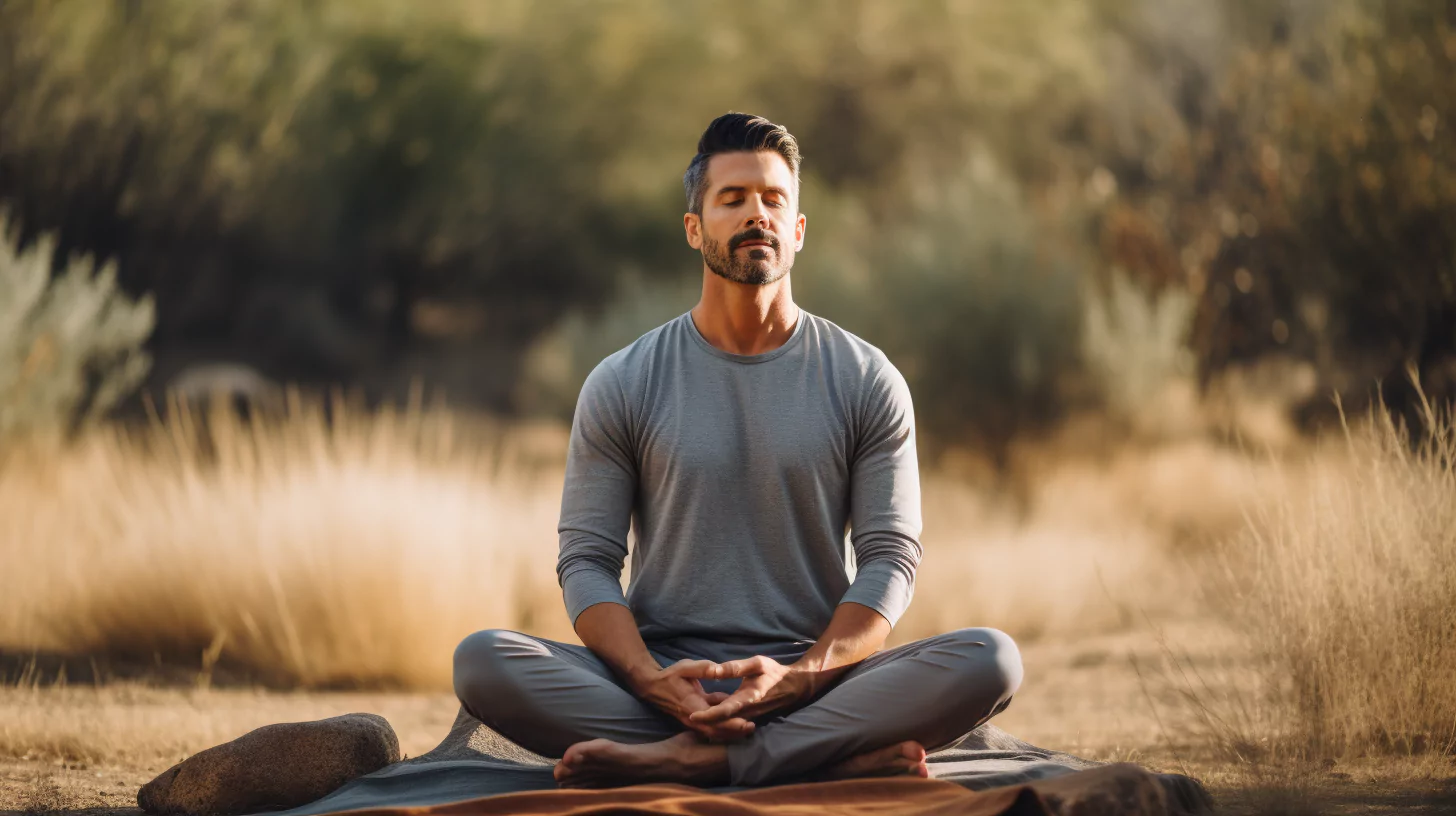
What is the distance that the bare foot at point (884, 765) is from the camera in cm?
329

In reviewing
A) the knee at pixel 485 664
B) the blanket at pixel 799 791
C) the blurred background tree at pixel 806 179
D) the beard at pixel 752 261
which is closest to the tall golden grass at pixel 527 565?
the blanket at pixel 799 791

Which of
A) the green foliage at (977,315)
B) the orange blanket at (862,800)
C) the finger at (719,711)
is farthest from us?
the green foliage at (977,315)

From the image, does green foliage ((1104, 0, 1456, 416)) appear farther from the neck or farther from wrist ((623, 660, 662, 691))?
wrist ((623, 660, 662, 691))

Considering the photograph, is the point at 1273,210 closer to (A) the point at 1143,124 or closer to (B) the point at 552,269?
(A) the point at 1143,124

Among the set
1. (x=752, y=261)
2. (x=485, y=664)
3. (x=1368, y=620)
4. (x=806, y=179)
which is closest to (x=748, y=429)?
(x=752, y=261)

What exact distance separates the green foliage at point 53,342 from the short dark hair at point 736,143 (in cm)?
571

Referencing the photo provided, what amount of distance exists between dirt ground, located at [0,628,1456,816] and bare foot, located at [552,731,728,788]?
1.18 m

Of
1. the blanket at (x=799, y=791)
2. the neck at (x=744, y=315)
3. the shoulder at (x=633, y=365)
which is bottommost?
the blanket at (x=799, y=791)

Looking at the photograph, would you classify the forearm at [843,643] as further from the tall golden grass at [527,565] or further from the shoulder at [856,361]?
the tall golden grass at [527,565]

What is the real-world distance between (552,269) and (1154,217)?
8388mm

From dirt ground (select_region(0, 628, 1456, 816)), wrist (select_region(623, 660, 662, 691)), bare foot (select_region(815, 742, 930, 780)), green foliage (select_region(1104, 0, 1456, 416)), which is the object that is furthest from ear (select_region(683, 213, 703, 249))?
green foliage (select_region(1104, 0, 1456, 416))

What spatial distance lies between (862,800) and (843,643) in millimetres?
362

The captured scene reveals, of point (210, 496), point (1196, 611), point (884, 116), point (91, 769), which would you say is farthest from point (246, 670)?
point (884, 116)

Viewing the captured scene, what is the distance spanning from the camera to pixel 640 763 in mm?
3217
